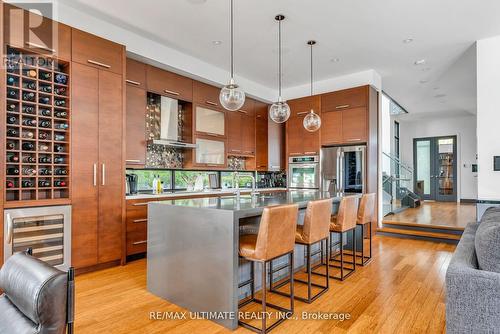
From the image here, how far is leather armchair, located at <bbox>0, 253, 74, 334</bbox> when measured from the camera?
98cm

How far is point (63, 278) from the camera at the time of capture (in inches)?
40.8

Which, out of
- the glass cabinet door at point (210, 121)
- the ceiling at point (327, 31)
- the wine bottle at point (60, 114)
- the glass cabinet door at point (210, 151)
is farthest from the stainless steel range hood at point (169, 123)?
the wine bottle at point (60, 114)

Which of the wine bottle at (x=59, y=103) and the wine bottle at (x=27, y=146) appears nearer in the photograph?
the wine bottle at (x=27, y=146)

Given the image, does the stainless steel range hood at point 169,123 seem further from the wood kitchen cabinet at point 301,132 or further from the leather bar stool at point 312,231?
the leather bar stool at point 312,231

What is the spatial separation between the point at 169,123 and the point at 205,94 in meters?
0.94

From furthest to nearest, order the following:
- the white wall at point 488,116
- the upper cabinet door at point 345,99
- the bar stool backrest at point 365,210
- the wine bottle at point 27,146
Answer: the upper cabinet door at point 345,99 < the white wall at point 488,116 < the bar stool backrest at point 365,210 < the wine bottle at point 27,146

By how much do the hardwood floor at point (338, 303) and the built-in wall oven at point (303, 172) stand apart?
2.45 meters

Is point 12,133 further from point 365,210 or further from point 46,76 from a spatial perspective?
point 365,210

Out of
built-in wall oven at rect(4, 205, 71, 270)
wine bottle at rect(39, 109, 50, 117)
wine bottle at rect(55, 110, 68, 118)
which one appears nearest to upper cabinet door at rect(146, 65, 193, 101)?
wine bottle at rect(55, 110, 68, 118)

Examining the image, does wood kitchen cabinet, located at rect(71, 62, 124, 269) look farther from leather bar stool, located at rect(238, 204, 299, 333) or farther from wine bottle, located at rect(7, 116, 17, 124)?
leather bar stool, located at rect(238, 204, 299, 333)

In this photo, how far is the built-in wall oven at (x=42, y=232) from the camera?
2.87 metres

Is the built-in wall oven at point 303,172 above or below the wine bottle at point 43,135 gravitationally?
below

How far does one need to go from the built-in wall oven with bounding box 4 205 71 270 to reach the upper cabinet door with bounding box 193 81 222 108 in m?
2.74

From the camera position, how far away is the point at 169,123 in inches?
185
